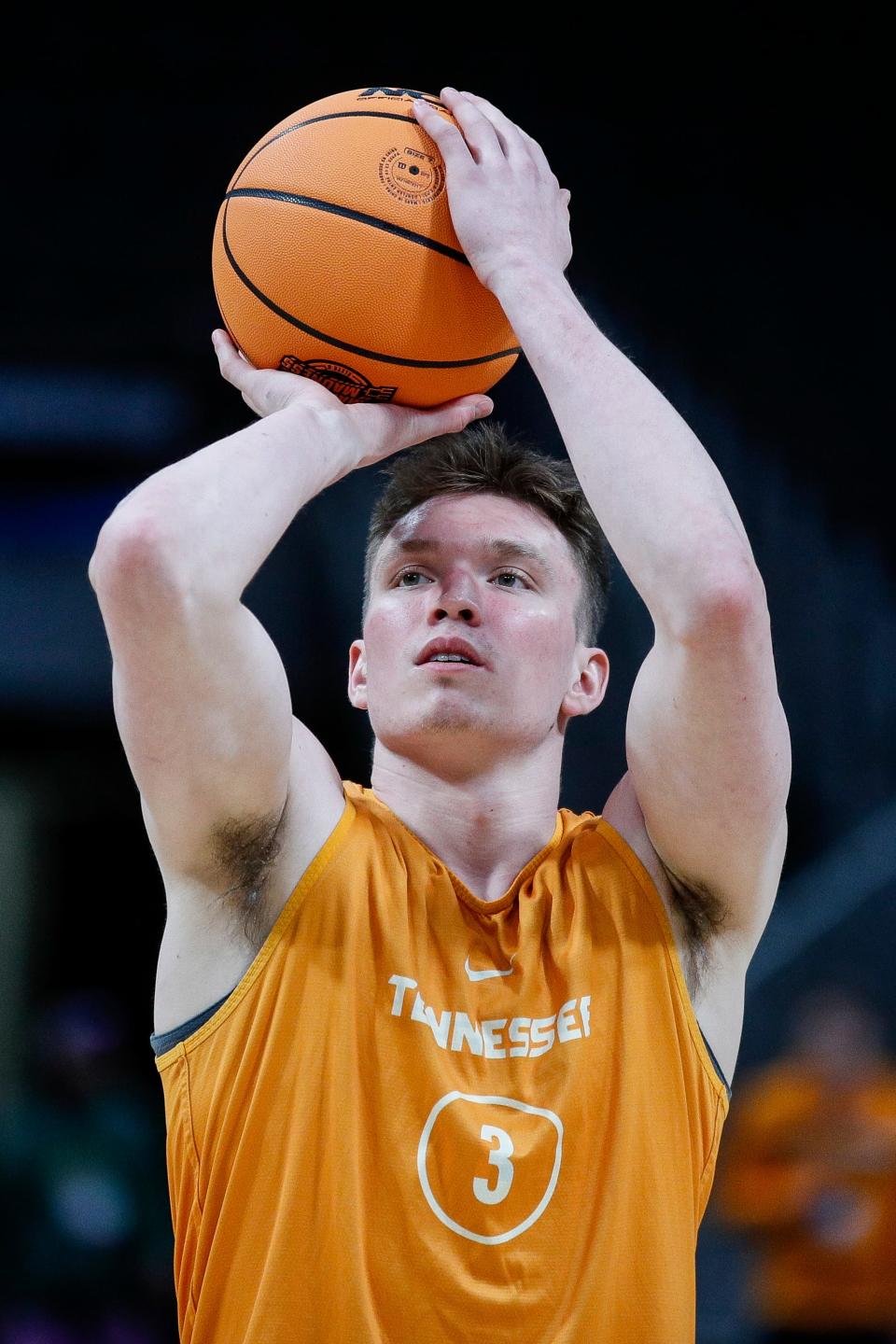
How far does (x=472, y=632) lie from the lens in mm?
2223

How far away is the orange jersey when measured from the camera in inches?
72.5

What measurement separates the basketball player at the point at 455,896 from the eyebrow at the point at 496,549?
0.16 feet

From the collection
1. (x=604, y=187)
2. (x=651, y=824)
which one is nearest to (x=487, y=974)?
(x=651, y=824)

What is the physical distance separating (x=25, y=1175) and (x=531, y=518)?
2.86 meters

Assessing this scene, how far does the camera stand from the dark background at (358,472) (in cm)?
424

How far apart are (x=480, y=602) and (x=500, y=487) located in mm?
286

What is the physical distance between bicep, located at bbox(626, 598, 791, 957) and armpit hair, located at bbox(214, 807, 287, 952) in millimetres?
583

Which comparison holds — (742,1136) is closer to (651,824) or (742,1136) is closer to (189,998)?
(651,824)

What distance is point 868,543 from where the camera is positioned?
4.82m

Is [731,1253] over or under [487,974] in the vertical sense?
under

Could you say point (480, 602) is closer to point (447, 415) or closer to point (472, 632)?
point (472, 632)

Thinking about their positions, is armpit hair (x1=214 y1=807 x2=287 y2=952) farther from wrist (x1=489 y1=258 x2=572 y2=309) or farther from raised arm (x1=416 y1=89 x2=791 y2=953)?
wrist (x1=489 y1=258 x2=572 y2=309)

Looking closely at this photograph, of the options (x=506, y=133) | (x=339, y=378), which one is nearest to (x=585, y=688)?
(x=339, y=378)

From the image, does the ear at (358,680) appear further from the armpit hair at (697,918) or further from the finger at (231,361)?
the armpit hair at (697,918)
